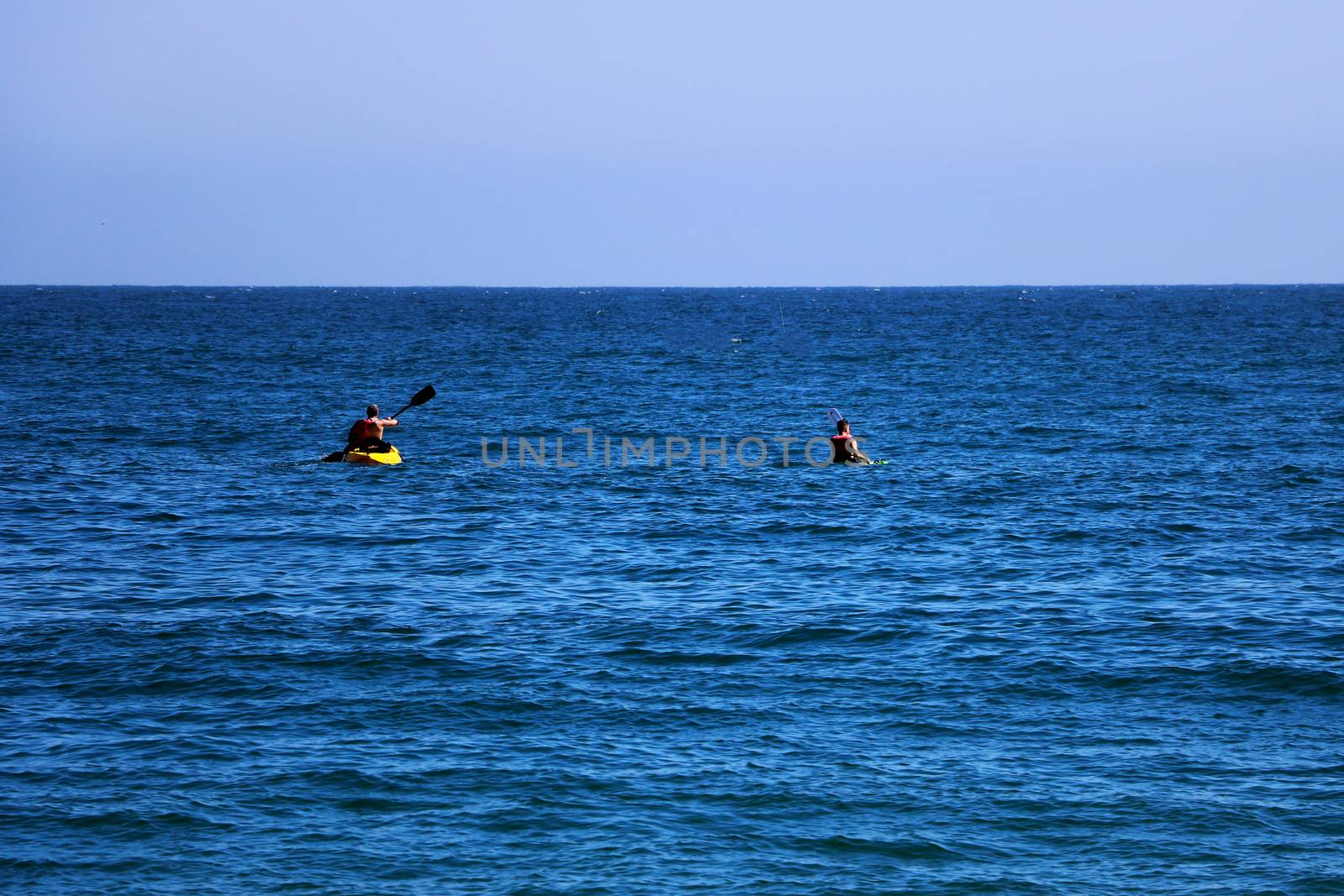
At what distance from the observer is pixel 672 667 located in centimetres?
1806

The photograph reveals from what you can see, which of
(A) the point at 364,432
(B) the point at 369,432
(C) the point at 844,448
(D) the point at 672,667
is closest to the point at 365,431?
(A) the point at 364,432

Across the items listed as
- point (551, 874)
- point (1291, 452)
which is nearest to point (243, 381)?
point (1291, 452)

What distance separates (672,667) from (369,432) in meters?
18.3

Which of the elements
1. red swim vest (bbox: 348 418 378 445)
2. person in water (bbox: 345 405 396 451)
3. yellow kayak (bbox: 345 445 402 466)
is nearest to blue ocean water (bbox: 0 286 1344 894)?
yellow kayak (bbox: 345 445 402 466)

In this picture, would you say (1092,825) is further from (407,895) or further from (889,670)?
(407,895)

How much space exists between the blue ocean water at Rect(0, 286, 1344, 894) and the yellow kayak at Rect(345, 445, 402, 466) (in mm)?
586

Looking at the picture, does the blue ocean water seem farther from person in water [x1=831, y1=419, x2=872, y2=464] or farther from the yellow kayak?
person in water [x1=831, y1=419, x2=872, y2=464]

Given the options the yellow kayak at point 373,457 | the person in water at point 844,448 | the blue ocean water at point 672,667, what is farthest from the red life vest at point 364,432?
the person in water at point 844,448

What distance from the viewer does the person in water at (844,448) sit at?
117 feet

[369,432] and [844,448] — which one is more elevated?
[369,432]

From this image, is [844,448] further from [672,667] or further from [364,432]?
[672,667]

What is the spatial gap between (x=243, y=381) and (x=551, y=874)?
51.5 m

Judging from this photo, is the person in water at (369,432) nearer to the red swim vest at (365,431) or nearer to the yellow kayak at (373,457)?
the red swim vest at (365,431)

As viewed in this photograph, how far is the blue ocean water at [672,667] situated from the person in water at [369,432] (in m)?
0.89
